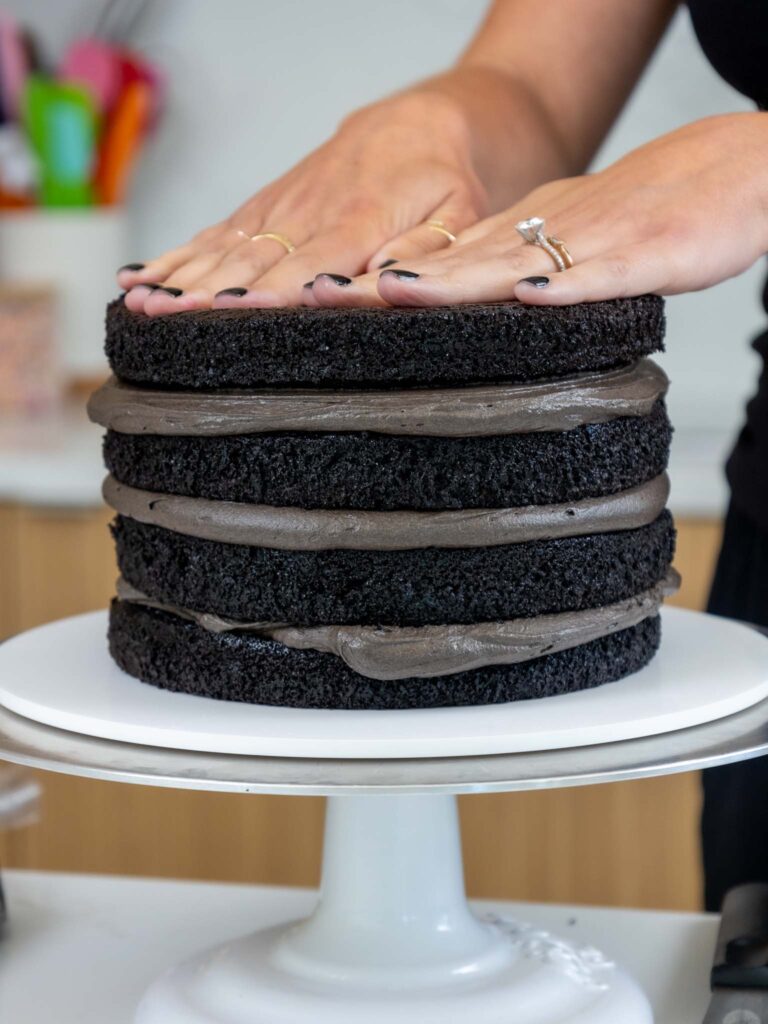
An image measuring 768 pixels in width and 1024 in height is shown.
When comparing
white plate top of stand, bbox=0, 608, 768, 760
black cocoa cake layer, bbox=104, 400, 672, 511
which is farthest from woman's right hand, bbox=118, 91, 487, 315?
white plate top of stand, bbox=0, 608, 768, 760

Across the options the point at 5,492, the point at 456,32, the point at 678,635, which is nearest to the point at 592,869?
the point at 5,492

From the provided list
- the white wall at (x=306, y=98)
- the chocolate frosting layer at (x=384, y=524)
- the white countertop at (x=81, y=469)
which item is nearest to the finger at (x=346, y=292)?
the chocolate frosting layer at (x=384, y=524)

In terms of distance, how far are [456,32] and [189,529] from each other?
1.78m

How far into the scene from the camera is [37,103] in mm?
2295

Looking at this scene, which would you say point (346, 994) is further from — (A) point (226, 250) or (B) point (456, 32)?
(B) point (456, 32)

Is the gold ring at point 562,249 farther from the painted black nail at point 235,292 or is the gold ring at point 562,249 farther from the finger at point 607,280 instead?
the painted black nail at point 235,292

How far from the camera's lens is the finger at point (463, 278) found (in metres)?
0.74

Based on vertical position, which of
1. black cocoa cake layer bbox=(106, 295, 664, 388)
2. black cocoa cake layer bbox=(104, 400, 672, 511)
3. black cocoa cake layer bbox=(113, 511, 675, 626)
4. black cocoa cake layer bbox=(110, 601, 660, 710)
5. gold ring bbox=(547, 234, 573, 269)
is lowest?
black cocoa cake layer bbox=(110, 601, 660, 710)

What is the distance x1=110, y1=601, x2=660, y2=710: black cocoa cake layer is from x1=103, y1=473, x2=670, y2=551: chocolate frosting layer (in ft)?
0.19

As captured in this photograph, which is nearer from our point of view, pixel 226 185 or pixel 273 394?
pixel 273 394

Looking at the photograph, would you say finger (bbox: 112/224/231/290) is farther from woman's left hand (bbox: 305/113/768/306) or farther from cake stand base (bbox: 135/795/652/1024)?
cake stand base (bbox: 135/795/652/1024)

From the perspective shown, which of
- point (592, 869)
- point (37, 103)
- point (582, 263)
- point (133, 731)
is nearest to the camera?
point (133, 731)

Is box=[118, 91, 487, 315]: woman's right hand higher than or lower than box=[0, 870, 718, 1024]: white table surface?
higher

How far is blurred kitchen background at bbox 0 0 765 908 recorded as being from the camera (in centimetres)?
195
